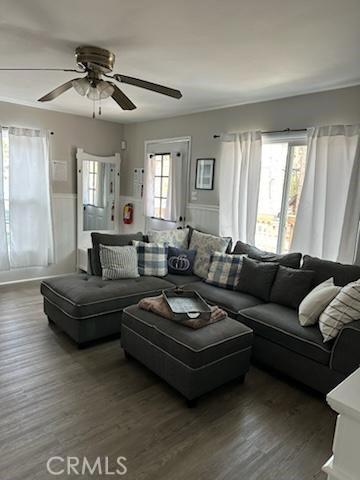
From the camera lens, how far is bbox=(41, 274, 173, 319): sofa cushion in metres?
2.95

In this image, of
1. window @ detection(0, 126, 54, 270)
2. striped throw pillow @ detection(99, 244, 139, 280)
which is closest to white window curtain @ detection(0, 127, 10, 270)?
window @ detection(0, 126, 54, 270)

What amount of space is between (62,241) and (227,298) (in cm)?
303

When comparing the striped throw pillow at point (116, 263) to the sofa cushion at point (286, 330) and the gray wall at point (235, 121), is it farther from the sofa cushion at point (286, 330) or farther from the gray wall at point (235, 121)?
the gray wall at point (235, 121)

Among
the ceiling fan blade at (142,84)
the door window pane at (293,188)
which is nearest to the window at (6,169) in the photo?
the ceiling fan blade at (142,84)

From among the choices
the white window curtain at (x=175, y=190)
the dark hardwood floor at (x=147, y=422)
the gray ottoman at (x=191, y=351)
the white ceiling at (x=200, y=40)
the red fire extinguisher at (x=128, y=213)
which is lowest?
the dark hardwood floor at (x=147, y=422)

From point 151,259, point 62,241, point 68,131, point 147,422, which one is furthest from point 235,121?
point 147,422

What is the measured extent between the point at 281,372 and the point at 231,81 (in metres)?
2.62

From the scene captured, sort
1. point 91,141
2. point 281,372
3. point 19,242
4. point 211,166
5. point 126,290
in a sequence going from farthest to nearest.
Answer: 1. point 91,141
2. point 19,242
3. point 211,166
4. point 126,290
5. point 281,372

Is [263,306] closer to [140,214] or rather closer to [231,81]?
[231,81]

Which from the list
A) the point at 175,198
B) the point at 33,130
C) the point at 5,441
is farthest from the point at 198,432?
the point at 33,130

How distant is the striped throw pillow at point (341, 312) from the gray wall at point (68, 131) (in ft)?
13.2

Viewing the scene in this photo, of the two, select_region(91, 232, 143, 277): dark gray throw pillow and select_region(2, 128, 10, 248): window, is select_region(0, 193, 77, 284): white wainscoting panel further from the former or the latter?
select_region(91, 232, 143, 277): dark gray throw pillow

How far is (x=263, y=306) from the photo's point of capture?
2953mm

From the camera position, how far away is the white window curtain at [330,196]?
2.97 meters
